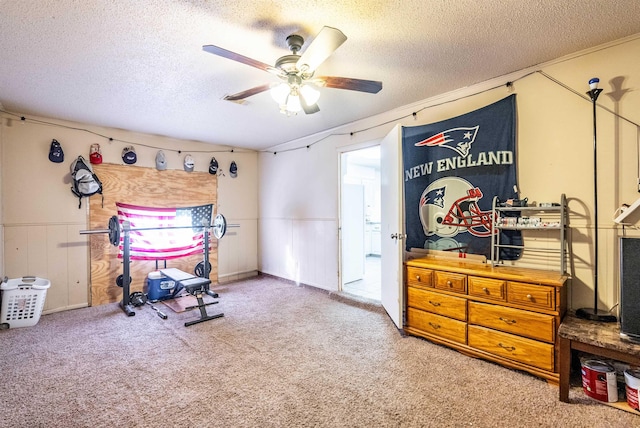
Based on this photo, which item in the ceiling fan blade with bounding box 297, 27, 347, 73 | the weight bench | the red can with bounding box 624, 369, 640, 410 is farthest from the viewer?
the weight bench

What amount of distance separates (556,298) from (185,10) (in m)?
3.06

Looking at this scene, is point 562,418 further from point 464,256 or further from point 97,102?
point 97,102

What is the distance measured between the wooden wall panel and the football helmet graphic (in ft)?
12.1

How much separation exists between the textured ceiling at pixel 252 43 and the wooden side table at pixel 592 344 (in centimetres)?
201

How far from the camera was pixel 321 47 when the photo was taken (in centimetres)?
182

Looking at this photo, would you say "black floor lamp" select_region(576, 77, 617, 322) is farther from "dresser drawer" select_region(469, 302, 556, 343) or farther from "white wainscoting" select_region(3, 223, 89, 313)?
"white wainscoting" select_region(3, 223, 89, 313)

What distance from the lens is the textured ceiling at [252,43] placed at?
1826 millimetres

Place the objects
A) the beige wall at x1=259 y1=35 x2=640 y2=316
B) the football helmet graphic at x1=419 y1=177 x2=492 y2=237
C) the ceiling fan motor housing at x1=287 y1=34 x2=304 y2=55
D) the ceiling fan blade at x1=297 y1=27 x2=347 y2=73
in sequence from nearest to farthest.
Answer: the ceiling fan blade at x1=297 y1=27 x2=347 y2=73
the ceiling fan motor housing at x1=287 y1=34 x2=304 y2=55
the beige wall at x1=259 y1=35 x2=640 y2=316
the football helmet graphic at x1=419 y1=177 x2=492 y2=237

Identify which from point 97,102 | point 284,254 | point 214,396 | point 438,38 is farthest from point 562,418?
point 97,102

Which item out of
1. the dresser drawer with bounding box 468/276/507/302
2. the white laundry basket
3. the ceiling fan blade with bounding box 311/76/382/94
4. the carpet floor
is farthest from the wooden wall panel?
the dresser drawer with bounding box 468/276/507/302

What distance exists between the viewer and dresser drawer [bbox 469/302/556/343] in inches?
84.0

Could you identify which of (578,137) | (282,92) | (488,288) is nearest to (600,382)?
(488,288)

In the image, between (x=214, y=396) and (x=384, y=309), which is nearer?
(x=214, y=396)

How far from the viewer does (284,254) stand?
5344 millimetres
